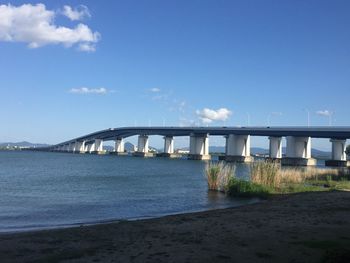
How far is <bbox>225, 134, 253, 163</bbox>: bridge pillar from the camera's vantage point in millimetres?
→ 156375

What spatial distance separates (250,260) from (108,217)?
1487cm

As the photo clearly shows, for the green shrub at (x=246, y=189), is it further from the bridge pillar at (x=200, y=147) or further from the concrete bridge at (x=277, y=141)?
the bridge pillar at (x=200, y=147)

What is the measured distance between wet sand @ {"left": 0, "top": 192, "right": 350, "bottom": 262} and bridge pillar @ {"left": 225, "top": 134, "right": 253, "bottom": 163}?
134881mm

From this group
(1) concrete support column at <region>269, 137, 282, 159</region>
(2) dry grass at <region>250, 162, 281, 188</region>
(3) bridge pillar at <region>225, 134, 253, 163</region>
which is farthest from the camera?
(3) bridge pillar at <region>225, 134, 253, 163</region>

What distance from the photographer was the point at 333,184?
142ft

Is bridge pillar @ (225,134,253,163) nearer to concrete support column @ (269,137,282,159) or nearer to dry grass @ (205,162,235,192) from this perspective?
concrete support column @ (269,137,282,159)

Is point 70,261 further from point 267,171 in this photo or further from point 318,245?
point 267,171

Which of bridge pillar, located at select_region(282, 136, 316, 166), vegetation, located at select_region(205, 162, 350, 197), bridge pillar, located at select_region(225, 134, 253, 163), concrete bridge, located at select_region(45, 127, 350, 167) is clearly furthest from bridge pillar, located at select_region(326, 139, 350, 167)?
vegetation, located at select_region(205, 162, 350, 197)

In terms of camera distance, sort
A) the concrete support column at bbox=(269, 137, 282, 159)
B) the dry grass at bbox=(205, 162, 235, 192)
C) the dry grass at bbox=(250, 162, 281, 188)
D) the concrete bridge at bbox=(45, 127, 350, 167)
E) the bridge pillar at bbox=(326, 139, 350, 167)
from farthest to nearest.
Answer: the concrete support column at bbox=(269, 137, 282, 159)
the bridge pillar at bbox=(326, 139, 350, 167)
the concrete bridge at bbox=(45, 127, 350, 167)
the dry grass at bbox=(205, 162, 235, 192)
the dry grass at bbox=(250, 162, 281, 188)

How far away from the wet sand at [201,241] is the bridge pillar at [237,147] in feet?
443

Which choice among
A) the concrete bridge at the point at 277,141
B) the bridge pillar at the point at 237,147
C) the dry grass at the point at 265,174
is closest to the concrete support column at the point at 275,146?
the concrete bridge at the point at 277,141

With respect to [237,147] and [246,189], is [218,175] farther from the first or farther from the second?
[237,147]

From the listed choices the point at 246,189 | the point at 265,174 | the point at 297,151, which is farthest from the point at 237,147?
the point at 246,189

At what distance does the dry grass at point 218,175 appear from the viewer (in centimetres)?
4009
